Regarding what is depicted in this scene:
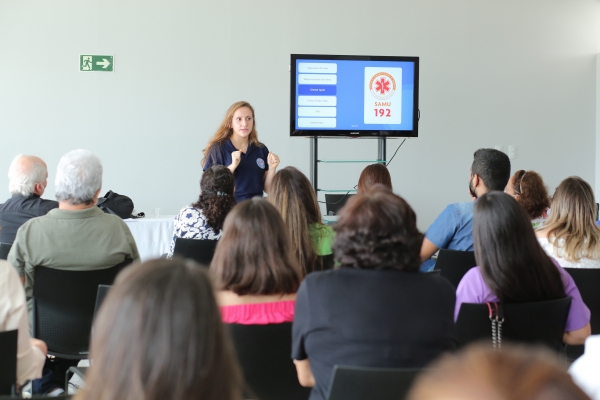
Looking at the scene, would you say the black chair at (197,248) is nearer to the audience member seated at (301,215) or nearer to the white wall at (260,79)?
the audience member seated at (301,215)

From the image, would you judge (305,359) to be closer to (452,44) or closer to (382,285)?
(382,285)

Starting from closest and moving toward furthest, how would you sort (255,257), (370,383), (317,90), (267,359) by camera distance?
(370,383) → (267,359) → (255,257) → (317,90)

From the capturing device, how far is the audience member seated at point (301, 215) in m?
2.75

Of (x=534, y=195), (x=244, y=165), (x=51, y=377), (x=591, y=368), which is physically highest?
(x=244, y=165)

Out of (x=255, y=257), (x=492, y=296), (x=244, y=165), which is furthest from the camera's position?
(x=244, y=165)

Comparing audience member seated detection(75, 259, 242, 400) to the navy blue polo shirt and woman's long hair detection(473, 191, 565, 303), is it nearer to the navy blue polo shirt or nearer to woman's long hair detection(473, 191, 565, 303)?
woman's long hair detection(473, 191, 565, 303)

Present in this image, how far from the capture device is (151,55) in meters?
6.26

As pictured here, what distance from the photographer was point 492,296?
209 cm

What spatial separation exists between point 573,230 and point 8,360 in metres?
2.36

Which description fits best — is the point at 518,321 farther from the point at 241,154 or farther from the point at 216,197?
the point at 241,154

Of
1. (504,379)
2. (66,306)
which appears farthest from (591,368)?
(66,306)

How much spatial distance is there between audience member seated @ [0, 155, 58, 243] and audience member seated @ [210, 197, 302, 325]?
5.80 ft

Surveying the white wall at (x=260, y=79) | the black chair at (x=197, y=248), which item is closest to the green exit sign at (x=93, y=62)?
the white wall at (x=260, y=79)

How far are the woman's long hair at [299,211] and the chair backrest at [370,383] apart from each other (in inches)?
52.7
